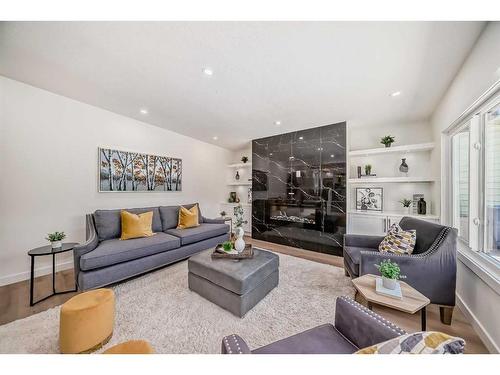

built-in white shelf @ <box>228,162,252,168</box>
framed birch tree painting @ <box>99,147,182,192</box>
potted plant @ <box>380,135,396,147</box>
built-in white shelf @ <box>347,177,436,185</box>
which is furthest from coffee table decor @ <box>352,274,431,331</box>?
built-in white shelf @ <box>228,162,252,168</box>

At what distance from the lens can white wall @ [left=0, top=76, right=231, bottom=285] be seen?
228 cm

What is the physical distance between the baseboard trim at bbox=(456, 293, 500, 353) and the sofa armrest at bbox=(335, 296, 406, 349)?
4.10ft

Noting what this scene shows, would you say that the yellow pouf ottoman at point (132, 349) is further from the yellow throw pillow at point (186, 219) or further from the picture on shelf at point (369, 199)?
the picture on shelf at point (369, 199)

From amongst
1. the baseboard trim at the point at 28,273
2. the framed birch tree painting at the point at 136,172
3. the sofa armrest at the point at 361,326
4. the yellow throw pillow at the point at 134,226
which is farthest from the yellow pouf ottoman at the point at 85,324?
the framed birch tree painting at the point at 136,172

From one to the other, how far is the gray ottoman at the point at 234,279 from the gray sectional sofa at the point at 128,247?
0.80m

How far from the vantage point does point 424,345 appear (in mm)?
626

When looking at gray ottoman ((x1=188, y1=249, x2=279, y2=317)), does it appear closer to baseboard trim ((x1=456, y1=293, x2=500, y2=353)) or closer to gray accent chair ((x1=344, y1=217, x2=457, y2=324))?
gray accent chair ((x1=344, y1=217, x2=457, y2=324))

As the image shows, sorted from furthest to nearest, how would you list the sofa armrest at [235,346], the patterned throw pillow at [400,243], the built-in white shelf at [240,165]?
1. the built-in white shelf at [240,165]
2. the patterned throw pillow at [400,243]
3. the sofa armrest at [235,346]

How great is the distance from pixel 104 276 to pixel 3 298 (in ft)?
3.30

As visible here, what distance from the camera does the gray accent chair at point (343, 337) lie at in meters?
0.88

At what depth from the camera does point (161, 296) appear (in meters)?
2.05

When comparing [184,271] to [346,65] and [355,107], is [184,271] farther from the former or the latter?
[355,107]

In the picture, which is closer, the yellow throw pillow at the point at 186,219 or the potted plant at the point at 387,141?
the potted plant at the point at 387,141

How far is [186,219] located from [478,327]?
3.79 meters
